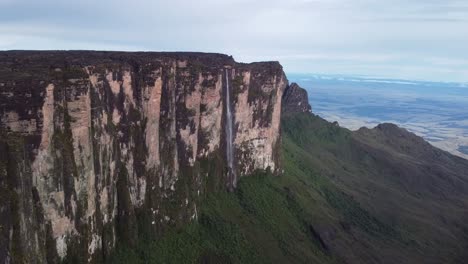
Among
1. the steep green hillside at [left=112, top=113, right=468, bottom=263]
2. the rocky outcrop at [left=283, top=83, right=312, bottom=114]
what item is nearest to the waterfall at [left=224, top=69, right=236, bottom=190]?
the steep green hillside at [left=112, top=113, right=468, bottom=263]

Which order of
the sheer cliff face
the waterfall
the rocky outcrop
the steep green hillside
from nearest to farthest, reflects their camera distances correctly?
the sheer cliff face < the steep green hillside < the waterfall < the rocky outcrop

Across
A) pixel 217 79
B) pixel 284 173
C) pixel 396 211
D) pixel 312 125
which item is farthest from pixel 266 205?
pixel 312 125

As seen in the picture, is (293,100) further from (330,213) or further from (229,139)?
(229,139)

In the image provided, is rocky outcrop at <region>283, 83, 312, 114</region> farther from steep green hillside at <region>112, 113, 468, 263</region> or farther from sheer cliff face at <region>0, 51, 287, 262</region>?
sheer cliff face at <region>0, 51, 287, 262</region>

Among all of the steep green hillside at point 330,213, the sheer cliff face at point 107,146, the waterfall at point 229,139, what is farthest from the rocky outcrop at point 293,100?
the waterfall at point 229,139

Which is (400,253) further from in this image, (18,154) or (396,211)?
(18,154)
